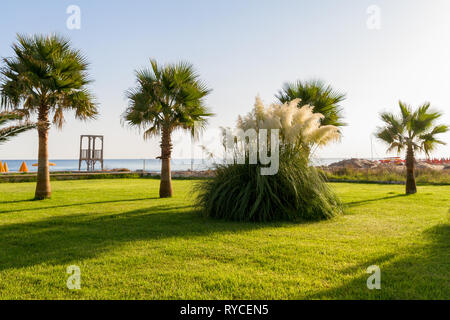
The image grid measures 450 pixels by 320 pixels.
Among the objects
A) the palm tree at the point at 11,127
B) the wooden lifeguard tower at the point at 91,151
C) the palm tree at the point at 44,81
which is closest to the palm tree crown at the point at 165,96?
the palm tree at the point at 44,81

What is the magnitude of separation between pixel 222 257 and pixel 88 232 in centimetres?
266

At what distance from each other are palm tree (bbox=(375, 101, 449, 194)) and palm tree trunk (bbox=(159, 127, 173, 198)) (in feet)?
24.2

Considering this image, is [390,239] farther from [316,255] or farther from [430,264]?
[316,255]

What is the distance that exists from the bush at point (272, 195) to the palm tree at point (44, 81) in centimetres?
633

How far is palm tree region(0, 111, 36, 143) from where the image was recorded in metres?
4.96

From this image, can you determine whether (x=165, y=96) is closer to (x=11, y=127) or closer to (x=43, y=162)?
(x=43, y=162)

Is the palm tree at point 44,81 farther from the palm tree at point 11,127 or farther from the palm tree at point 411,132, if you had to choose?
the palm tree at point 411,132

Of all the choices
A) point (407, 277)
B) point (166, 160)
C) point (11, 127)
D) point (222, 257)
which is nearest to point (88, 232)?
point (11, 127)

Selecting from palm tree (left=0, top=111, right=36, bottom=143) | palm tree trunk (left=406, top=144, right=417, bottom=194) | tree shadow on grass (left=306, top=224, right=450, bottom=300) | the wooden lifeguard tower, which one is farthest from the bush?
the wooden lifeguard tower

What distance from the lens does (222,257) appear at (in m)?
3.79

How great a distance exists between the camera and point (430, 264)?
11.2 ft

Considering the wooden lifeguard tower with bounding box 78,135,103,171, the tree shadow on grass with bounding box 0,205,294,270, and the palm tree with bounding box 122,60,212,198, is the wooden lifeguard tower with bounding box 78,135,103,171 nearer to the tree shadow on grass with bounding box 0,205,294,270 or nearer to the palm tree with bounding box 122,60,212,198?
the palm tree with bounding box 122,60,212,198

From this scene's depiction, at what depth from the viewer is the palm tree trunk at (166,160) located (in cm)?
1062
